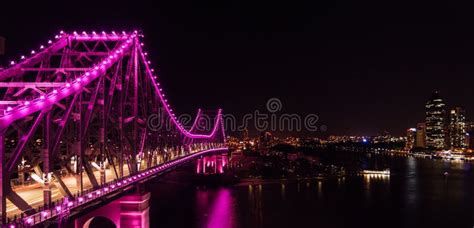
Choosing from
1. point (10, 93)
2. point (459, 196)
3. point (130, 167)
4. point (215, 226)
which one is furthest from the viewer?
point (459, 196)

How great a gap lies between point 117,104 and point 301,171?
174 feet

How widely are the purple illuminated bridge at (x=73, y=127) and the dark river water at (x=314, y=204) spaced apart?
809cm

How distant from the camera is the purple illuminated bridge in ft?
35.3

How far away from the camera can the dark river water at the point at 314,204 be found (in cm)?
3488

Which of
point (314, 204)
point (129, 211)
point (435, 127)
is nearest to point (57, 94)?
point (129, 211)

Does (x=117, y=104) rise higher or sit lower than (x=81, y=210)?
higher

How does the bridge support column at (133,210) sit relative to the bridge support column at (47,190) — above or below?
A: below

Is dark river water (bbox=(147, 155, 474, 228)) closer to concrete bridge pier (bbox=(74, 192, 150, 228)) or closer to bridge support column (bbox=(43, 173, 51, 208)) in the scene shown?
concrete bridge pier (bbox=(74, 192, 150, 228))

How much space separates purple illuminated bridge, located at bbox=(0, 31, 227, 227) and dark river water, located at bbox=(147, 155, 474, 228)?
8091 millimetres

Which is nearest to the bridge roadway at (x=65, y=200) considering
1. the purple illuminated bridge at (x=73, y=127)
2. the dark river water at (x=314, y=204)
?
the purple illuminated bridge at (x=73, y=127)

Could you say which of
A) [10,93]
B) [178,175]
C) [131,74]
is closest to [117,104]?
[131,74]

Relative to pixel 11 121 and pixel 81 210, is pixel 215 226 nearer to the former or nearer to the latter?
pixel 81 210

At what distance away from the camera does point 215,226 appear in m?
33.1

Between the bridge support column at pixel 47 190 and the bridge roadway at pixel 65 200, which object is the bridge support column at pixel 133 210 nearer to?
the bridge roadway at pixel 65 200
